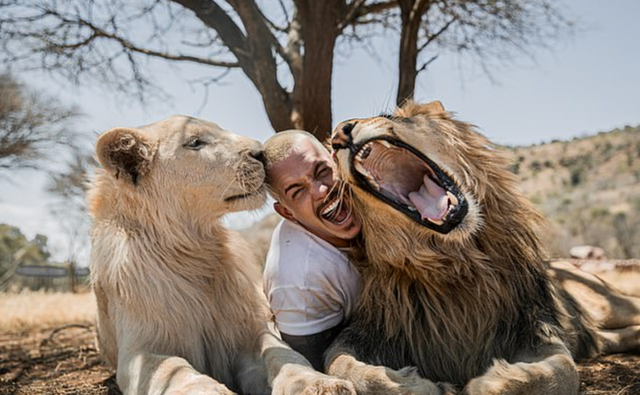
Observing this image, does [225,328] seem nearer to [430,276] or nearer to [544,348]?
[430,276]

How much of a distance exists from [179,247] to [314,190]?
750mm

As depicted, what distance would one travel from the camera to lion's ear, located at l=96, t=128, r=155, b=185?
2881 millimetres

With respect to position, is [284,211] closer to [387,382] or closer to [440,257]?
[440,257]

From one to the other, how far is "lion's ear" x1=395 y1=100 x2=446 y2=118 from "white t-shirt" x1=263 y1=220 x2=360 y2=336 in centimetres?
78

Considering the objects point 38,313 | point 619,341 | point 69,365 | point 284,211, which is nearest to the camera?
point 284,211

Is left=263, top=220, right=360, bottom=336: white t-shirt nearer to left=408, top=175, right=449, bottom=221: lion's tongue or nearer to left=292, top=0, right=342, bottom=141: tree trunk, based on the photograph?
left=408, top=175, right=449, bottom=221: lion's tongue

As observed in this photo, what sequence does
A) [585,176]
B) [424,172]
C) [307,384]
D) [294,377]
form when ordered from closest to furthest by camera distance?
1. [307,384]
2. [294,377]
3. [424,172]
4. [585,176]

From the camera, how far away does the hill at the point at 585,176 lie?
2859cm

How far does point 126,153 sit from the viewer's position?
9.64 feet

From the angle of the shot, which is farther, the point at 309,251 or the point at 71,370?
the point at 71,370

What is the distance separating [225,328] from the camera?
119 inches

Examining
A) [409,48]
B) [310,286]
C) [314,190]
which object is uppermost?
[409,48]

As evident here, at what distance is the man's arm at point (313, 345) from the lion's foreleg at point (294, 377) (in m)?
0.21

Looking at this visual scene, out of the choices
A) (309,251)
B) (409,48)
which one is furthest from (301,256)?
(409,48)
